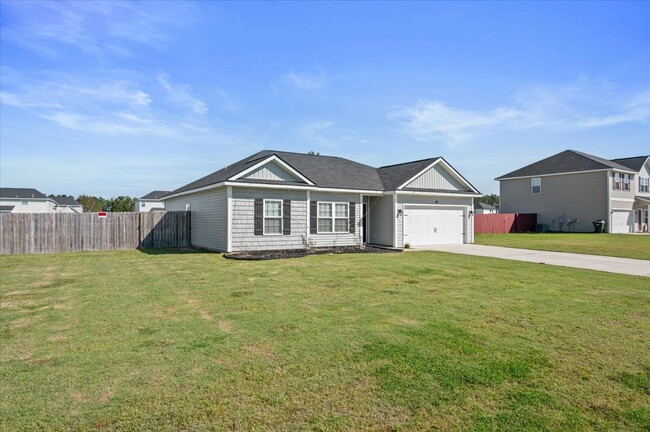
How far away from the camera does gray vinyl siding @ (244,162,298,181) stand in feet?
53.7

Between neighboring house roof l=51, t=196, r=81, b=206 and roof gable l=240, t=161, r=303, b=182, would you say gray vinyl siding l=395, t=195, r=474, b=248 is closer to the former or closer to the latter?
roof gable l=240, t=161, r=303, b=182

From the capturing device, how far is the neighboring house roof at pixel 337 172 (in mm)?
18688

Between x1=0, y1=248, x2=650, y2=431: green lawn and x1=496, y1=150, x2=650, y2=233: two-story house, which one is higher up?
x1=496, y1=150, x2=650, y2=233: two-story house

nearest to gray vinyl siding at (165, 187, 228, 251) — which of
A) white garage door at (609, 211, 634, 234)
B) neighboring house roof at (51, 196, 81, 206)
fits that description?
white garage door at (609, 211, 634, 234)

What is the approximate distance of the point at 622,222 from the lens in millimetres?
32719

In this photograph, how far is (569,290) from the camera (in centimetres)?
846

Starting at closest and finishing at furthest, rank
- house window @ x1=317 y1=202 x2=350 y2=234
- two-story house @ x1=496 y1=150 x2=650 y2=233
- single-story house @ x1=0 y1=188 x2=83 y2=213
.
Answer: house window @ x1=317 y1=202 x2=350 y2=234, two-story house @ x1=496 y1=150 x2=650 y2=233, single-story house @ x1=0 y1=188 x2=83 y2=213

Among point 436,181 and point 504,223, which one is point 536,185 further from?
point 436,181

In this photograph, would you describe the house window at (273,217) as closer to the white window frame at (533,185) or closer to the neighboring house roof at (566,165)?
the neighboring house roof at (566,165)

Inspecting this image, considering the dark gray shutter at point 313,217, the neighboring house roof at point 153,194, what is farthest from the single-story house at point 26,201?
the dark gray shutter at point 313,217

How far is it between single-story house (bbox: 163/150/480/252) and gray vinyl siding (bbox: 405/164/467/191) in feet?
0.17

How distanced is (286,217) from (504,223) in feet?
76.4

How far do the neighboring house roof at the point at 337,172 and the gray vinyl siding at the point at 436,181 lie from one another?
409 millimetres

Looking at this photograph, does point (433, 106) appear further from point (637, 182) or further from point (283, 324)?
point (637, 182)
